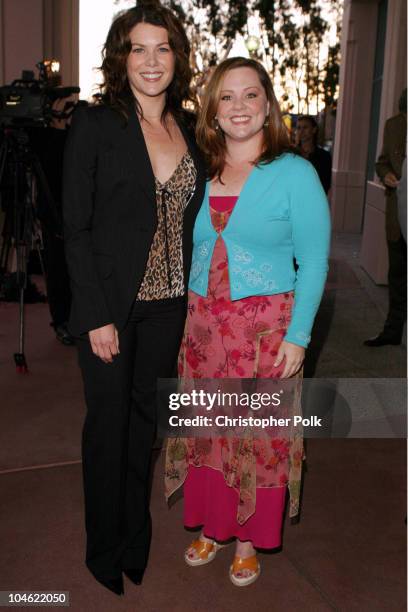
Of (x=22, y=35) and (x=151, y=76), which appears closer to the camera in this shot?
(x=151, y=76)

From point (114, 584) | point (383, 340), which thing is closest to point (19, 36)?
point (383, 340)

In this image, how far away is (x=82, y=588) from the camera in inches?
93.5

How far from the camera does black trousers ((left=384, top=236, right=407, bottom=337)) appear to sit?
545 cm

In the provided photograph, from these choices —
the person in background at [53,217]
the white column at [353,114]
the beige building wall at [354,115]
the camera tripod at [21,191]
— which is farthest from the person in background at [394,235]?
the white column at [353,114]

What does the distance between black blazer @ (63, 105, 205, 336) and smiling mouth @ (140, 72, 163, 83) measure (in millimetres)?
102

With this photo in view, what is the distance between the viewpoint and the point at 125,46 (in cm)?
206

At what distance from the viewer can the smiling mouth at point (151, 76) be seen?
81.4 inches

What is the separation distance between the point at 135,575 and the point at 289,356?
3.13 ft

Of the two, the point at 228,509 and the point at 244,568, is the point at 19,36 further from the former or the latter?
the point at 244,568

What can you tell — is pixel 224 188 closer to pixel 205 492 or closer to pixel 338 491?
pixel 205 492

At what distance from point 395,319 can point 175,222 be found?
3803 millimetres

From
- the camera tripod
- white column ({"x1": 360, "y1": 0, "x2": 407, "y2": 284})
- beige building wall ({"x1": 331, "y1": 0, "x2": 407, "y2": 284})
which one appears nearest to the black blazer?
the camera tripod

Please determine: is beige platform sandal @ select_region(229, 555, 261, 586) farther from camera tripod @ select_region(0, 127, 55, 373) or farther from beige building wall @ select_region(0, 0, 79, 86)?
beige building wall @ select_region(0, 0, 79, 86)

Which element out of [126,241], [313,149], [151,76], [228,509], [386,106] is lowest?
[228,509]
